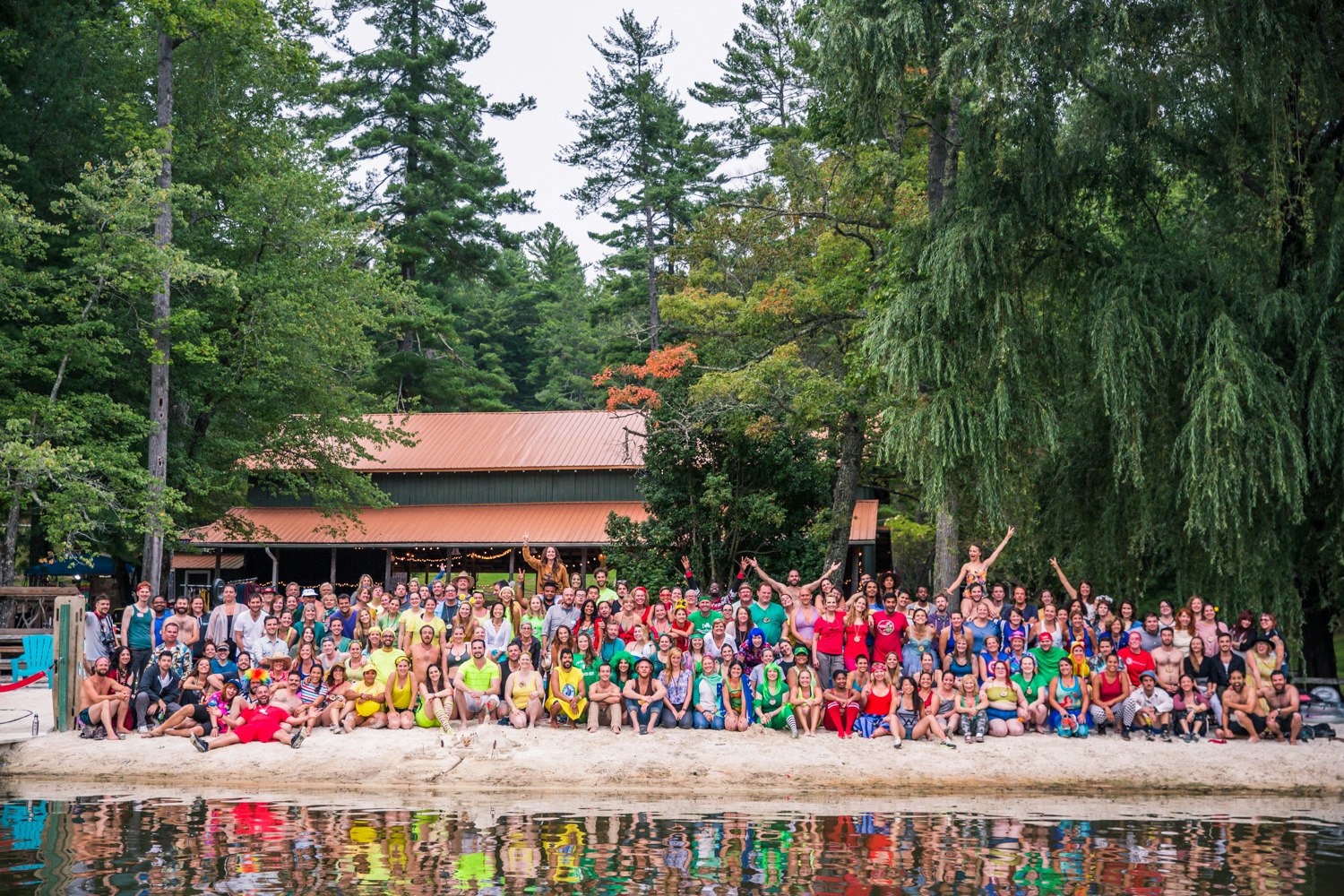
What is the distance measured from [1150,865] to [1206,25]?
9.88 m

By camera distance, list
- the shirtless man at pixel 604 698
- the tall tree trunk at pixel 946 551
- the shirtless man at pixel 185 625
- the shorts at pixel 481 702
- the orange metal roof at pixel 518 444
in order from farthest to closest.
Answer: the orange metal roof at pixel 518 444, the tall tree trunk at pixel 946 551, the shirtless man at pixel 185 625, the shorts at pixel 481 702, the shirtless man at pixel 604 698

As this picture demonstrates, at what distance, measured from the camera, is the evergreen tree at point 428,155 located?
45.8m

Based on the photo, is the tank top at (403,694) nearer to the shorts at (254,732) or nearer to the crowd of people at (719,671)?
the crowd of people at (719,671)

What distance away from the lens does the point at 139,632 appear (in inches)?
561

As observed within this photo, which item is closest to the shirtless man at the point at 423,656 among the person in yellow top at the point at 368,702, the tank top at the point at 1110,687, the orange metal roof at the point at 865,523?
the person in yellow top at the point at 368,702

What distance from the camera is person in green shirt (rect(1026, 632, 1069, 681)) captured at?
1359 cm

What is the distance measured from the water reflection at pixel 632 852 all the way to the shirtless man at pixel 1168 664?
2401 millimetres

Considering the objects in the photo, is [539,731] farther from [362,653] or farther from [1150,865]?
[1150,865]

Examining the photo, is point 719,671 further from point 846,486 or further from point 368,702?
point 846,486

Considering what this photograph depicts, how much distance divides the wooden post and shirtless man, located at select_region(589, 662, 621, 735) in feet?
20.1

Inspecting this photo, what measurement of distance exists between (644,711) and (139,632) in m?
6.27

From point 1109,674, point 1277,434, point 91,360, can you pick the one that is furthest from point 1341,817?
point 91,360

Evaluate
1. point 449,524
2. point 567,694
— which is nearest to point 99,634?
point 567,694

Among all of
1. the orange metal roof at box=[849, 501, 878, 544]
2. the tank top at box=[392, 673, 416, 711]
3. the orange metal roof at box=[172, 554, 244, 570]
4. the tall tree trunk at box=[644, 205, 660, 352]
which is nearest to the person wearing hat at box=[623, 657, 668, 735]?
the tank top at box=[392, 673, 416, 711]
